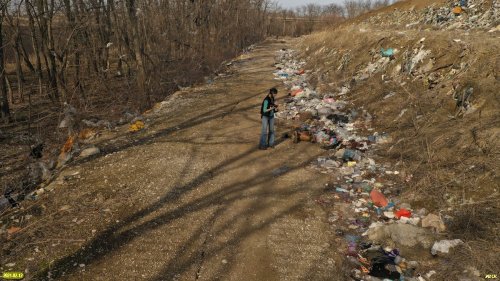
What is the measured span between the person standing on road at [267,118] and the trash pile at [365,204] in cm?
68

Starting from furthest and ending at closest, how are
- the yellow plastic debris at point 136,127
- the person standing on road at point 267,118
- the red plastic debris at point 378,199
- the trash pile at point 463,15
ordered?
the trash pile at point 463,15, the yellow plastic debris at point 136,127, the person standing on road at point 267,118, the red plastic debris at point 378,199

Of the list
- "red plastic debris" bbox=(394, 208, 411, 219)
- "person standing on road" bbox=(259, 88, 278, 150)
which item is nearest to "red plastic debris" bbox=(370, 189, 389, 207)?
"red plastic debris" bbox=(394, 208, 411, 219)

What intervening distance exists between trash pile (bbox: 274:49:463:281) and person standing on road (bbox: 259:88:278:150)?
68cm

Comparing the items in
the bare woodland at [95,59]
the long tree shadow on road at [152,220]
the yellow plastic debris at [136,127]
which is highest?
the bare woodland at [95,59]

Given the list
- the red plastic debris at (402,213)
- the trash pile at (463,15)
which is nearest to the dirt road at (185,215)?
the red plastic debris at (402,213)

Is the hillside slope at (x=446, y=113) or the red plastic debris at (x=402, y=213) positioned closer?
the hillside slope at (x=446, y=113)

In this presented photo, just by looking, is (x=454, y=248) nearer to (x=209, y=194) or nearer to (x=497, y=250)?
(x=497, y=250)

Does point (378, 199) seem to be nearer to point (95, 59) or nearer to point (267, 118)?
point (267, 118)

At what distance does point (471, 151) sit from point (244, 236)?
3.93m

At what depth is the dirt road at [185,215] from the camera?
4.29 meters

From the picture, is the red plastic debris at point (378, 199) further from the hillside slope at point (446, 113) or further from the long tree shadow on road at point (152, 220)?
the long tree shadow on road at point (152, 220)

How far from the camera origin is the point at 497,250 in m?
4.00

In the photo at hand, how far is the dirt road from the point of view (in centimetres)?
429

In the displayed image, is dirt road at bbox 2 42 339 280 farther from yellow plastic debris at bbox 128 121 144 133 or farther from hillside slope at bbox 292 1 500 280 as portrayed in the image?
hillside slope at bbox 292 1 500 280
